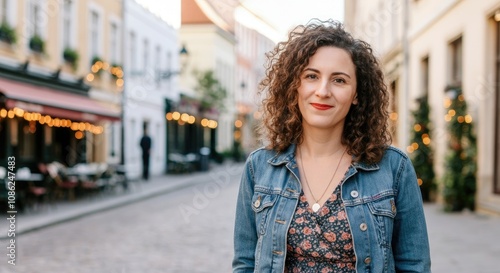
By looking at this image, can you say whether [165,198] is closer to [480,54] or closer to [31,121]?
[31,121]

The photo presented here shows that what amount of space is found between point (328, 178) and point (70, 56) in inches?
766

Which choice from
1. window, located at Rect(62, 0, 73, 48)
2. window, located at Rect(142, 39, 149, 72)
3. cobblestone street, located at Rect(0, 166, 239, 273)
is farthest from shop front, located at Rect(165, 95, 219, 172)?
cobblestone street, located at Rect(0, 166, 239, 273)

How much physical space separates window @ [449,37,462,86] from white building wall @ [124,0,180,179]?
423 inches

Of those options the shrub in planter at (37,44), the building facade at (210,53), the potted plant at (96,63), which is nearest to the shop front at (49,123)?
the shrub in planter at (37,44)

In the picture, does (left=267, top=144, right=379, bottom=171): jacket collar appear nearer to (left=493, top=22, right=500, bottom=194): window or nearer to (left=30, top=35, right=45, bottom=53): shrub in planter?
(left=493, top=22, right=500, bottom=194): window

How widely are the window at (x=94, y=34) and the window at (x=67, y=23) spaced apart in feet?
6.10

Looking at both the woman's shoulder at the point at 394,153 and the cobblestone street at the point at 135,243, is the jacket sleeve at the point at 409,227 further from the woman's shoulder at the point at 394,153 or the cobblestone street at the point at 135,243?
the cobblestone street at the point at 135,243

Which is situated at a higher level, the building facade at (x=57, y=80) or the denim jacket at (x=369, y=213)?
the building facade at (x=57, y=80)

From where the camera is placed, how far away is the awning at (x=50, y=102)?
14406mm

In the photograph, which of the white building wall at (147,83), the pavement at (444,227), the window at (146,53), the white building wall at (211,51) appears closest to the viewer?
the pavement at (444,227)

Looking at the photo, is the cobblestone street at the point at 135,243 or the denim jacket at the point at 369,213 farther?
the cobblestone street at the point at 135,243

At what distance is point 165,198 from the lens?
64.3ft

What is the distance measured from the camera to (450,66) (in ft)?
53.1

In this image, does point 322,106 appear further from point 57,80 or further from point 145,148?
point 145,148
